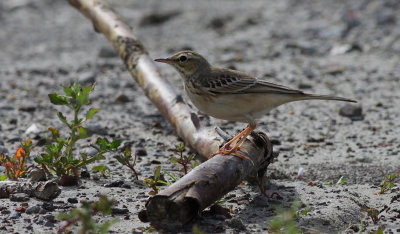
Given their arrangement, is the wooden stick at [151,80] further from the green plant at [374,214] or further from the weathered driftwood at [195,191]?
the green plant at [374,214]

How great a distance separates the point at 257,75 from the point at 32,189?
6342 millimetres

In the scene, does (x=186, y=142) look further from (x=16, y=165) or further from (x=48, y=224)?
(x=48, y=224)

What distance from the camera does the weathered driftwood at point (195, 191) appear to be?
4344 millimetres

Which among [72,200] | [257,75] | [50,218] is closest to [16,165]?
[72,200]

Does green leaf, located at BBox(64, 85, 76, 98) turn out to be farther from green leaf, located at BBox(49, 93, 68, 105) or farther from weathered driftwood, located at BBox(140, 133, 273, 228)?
weathered driftwood, located at BBox(140, 133, 273, 228)

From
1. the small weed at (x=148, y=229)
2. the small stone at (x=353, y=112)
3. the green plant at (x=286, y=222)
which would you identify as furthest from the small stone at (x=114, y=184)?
the small stone at (x=353, y=112)

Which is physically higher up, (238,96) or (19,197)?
(238,96)

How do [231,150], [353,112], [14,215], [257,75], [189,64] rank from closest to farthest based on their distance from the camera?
[14,215] → [231,150] → [189,64] → [353,112] → [257,75]

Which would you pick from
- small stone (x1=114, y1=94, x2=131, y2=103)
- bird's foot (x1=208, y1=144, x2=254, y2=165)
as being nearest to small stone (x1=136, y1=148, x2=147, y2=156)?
bird's foot (x1=208, y1=144, x2=254, y2=165)

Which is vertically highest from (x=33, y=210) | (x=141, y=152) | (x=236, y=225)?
(x=141, y=152)

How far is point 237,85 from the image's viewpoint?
589 cm

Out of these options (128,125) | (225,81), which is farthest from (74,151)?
(225,81)

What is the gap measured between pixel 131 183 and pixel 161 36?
9236 millimetres

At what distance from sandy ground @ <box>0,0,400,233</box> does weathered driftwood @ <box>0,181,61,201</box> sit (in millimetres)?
102
